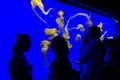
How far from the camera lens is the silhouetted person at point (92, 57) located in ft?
13.3

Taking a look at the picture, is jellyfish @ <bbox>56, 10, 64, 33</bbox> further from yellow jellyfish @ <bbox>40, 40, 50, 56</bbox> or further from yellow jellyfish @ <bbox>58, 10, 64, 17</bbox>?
yellow jellyfish @ <bbox>40, 40, 50, 56</bbox>

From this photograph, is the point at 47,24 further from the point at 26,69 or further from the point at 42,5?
the point at 26,69

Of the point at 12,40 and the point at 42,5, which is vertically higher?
the point at 42,5

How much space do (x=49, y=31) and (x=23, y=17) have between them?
0.83m

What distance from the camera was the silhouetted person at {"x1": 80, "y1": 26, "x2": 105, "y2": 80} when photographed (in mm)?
4061

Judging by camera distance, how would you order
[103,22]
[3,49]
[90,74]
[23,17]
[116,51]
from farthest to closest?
[103,22]
[23,17]
[3,49]
[116,51]
[90,74]

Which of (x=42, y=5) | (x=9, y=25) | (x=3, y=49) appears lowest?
(x=3, y=49)

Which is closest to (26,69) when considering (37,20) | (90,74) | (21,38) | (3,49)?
(21,38)

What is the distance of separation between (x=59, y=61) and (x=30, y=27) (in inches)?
86.8

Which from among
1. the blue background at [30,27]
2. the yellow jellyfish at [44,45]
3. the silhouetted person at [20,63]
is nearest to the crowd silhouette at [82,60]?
the silhouetted person at [20,63]

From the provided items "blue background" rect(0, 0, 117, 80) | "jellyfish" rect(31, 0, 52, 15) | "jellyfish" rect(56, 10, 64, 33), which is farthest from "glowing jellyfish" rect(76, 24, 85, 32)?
"jellyfish" rect(31, 0, 52, 15)

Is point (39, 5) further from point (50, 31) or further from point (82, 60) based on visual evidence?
point (82, 60)

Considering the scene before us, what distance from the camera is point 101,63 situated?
425cm

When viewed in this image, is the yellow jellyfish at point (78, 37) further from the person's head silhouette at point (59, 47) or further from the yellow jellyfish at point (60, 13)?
the person's head silhouette at point (59, 47)
